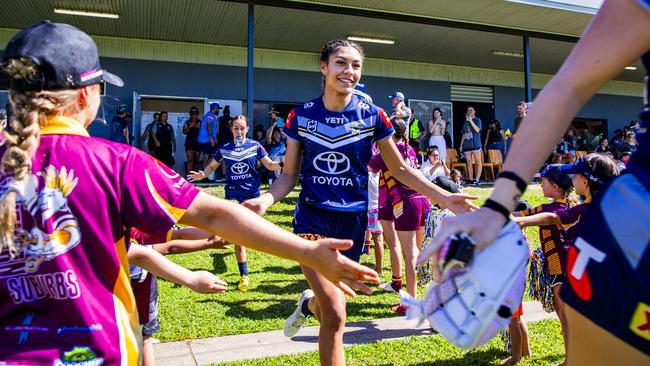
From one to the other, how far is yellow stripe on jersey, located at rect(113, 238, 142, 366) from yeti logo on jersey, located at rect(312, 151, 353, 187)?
2184mm

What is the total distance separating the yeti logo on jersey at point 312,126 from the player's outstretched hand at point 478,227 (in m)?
2.39

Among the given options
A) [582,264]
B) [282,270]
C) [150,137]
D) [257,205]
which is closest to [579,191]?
[257,205]

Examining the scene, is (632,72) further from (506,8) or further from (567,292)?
(567,292)

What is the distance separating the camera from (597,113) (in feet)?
77.3

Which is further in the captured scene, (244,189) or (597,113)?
(597,113)

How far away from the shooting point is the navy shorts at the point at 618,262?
133 centimetres

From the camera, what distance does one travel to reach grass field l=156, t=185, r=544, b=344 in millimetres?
5229

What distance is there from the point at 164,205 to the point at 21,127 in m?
0.47

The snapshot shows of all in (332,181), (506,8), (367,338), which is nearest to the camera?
(332,181)

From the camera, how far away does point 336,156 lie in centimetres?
373

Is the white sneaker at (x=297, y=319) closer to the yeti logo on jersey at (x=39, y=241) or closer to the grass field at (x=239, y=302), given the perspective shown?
the grass field at (x=239, y=302)

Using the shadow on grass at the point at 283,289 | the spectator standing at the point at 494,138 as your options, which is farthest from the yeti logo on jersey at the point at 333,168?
the spectator standing at the point at 494,138

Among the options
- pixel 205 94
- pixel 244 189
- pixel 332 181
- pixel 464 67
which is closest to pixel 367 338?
pixel 332 181

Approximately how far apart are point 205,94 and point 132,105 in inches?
96.7
